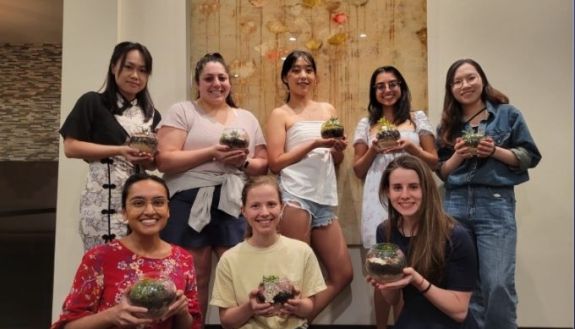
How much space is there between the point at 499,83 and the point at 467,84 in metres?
0.85

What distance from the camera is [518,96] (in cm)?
327

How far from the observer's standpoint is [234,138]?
2.46 m

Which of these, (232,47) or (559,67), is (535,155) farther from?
(232,47)

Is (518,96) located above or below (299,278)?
A: above

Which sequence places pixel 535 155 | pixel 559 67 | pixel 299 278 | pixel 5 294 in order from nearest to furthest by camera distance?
pixel 299 278 → pixel 535 155 → pixel 559 67 → pixel 5 294

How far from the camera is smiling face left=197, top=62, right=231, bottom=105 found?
2.61m

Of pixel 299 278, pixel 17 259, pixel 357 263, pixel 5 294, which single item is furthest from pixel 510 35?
pixel 17 259

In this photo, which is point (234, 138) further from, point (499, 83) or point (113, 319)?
point (499, 83)

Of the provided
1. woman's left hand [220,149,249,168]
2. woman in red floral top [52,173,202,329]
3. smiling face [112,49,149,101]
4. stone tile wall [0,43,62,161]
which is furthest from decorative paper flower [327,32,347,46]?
stone tile wall [0,43,62,161]

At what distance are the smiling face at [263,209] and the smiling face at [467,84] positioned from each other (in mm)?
1170

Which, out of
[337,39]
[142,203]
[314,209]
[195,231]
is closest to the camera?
[142,203]

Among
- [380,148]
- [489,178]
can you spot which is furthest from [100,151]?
[489,178]

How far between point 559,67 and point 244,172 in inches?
86.5

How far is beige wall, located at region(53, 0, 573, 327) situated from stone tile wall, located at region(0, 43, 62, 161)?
15.9ft
